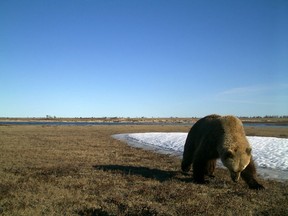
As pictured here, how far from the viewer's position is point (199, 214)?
802cm

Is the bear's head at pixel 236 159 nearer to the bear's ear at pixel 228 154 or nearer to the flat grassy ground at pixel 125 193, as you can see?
the bear's ear at pixel 228 154

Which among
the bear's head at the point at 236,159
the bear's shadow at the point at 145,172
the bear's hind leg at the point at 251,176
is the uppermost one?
the bear's head at the point at 236,159

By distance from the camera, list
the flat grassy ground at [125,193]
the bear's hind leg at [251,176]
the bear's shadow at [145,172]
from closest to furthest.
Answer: the flat grassy ground at [125,193] → the bear's hind leg at [251,176] → the bear's shadow at [145,172]

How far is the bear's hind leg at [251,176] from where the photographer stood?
11.0m

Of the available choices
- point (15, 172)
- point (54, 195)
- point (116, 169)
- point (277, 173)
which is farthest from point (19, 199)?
point (277, 173)

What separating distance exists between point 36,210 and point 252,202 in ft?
20.6

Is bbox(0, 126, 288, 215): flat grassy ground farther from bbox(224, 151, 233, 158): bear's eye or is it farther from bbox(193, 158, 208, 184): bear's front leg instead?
bbox(224, 151, 233, 158): bear's eye

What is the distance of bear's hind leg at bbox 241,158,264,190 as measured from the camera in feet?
36.2

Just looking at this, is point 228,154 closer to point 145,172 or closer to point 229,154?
point 229,154

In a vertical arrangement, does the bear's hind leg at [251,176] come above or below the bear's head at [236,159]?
below

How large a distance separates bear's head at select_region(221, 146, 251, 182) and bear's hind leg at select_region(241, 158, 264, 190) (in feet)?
2.39

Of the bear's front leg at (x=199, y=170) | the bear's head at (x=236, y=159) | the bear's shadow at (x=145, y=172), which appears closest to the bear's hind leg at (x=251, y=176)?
the bear's head at (x=236, y=159)

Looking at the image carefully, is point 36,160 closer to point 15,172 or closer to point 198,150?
point 15,172

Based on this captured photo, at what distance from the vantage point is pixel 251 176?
437 inches
